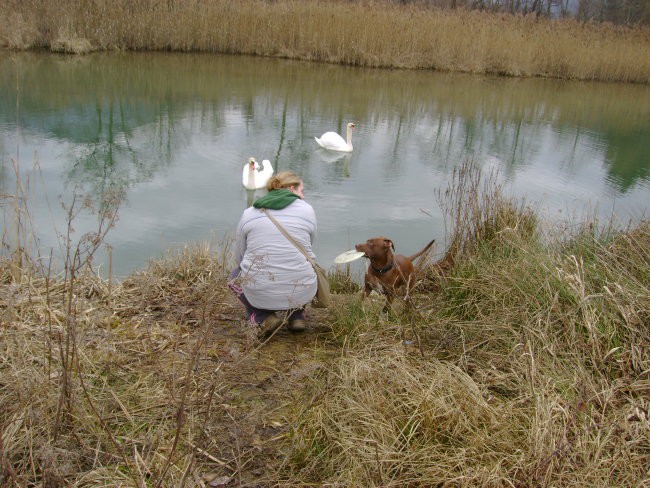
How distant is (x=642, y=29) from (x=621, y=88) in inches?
158

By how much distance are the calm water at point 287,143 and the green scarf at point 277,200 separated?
103 cm

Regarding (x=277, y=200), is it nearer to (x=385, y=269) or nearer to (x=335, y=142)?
(x=385, y=269)

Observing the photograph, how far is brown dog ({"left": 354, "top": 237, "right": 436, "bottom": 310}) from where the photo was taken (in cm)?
371

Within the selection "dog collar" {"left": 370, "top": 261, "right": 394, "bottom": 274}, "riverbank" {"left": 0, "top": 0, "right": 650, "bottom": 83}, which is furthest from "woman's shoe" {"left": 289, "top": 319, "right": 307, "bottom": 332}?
"riverbank" {"left": 0, "top": 0, "right": 650, "bottom": 83}

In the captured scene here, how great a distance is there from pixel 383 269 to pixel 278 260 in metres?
0.91

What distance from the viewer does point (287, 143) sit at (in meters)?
9.16

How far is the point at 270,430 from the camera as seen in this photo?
7.78 feet

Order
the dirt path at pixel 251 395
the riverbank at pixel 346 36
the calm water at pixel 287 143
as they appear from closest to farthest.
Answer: the dirt path at pixel 251 395 < the calm water at pixel 287 143 < the riverbank at pixel 346 36

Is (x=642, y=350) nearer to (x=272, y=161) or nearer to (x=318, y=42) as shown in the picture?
(x=272, y=161)

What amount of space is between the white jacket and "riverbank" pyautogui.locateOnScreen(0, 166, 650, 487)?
0.25m

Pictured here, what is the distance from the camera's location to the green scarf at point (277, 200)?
3.21m

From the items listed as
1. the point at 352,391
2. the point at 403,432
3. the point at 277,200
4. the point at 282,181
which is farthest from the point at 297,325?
the point at 403,432

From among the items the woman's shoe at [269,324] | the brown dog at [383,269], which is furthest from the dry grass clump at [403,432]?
the brown dog at [383,269]

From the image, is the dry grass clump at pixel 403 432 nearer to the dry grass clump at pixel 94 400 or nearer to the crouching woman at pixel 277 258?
the dry grass clump at pixel 94 400
